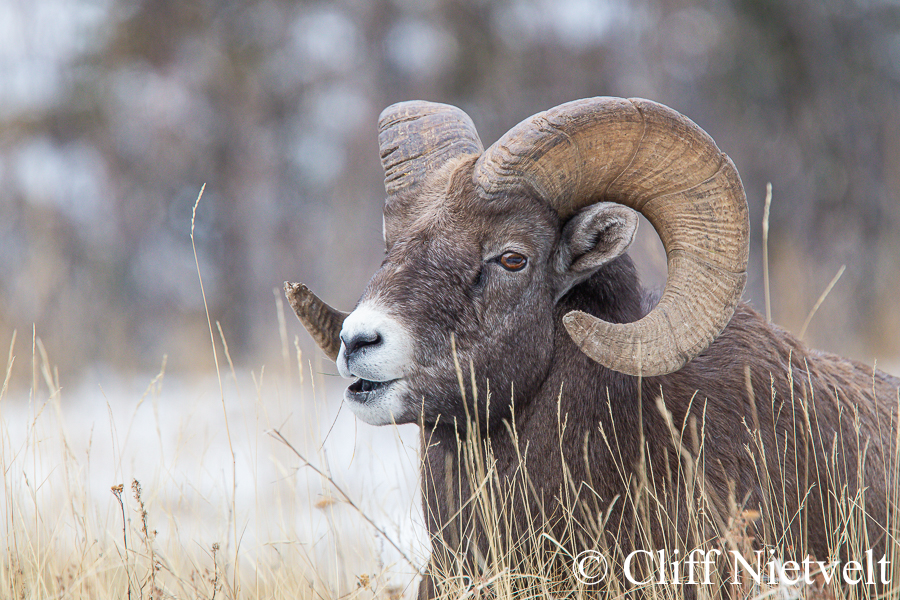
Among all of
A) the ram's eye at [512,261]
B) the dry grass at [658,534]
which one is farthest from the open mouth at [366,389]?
the ram's eye at [512,261]

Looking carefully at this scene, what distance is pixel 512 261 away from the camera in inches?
140

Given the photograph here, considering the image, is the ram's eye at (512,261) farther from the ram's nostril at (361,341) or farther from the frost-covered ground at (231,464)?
the frost-covered ground at (231,464)

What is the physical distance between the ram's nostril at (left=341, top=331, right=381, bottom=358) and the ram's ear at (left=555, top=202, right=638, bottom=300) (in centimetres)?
93

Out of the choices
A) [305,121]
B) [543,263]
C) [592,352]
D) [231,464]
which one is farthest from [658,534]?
Result: [305,121]

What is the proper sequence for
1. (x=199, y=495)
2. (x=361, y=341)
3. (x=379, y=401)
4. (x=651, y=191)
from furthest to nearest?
(x=199, y=495), (x=651, y=191), (x=379, y=401), (x=361, y=341)

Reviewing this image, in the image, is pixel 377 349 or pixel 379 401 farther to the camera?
pixel 379 401

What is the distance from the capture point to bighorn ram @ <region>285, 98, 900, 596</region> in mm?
3299

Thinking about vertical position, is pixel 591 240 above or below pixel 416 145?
below

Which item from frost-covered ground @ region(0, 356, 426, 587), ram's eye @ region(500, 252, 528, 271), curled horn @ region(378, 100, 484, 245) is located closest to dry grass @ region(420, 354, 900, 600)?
ram's eye @ region(500, 252, 528, 271)

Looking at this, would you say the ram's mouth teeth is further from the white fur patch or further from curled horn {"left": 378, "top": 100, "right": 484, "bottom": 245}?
curled horn {"left": 378, "top": 100, "right": 484, "bottom": 245}

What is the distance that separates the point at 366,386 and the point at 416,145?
4.71 ft
